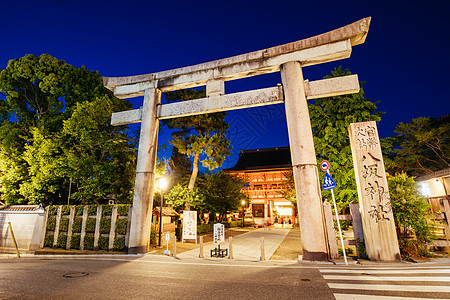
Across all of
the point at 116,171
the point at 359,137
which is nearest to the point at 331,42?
the point at 359,137

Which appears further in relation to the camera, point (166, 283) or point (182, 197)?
point (182, 197)

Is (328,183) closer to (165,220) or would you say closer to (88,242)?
(88,242)

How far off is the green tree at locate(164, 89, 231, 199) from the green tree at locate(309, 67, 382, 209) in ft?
24.8

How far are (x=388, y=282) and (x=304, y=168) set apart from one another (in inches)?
149

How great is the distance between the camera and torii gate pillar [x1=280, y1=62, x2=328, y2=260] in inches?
282

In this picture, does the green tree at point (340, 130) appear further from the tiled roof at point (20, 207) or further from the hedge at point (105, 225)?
the tiled roof at point (20, 207)

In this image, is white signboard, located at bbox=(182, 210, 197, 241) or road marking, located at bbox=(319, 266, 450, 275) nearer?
road marking, located at bbox=(319, 266, 450, 275)

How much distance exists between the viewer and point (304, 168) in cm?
763

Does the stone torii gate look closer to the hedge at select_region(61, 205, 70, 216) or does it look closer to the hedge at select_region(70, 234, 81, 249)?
the hedge at select_region(70, 234, 81, 249)

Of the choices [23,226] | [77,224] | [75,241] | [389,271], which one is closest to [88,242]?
[75,241]

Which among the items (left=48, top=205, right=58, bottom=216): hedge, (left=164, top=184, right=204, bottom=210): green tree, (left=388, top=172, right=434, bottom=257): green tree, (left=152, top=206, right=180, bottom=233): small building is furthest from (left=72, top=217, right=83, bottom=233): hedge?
(left=388, top=172, right=434, bottom=257): green tree

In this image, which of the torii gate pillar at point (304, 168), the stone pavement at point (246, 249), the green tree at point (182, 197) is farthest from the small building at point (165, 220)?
the torii gate pillar at point (304, 168)

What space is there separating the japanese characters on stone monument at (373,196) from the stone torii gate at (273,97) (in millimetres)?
1357

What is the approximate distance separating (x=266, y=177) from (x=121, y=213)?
27.2 m
